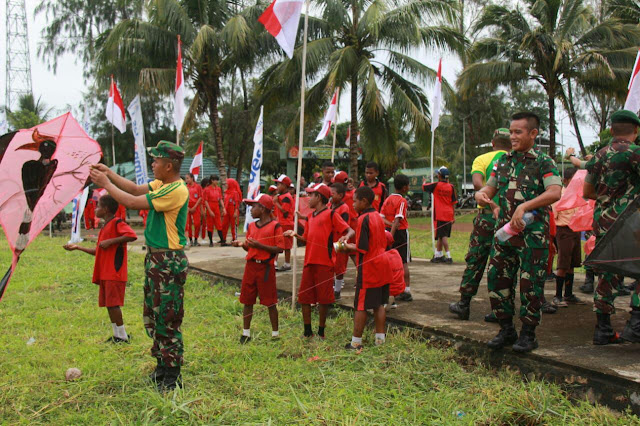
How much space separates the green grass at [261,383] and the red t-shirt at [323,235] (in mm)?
779

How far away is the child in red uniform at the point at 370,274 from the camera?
460cm

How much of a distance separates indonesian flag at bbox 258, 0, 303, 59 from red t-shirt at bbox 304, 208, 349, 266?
2.00 m

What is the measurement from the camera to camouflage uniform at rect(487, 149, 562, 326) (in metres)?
3.80

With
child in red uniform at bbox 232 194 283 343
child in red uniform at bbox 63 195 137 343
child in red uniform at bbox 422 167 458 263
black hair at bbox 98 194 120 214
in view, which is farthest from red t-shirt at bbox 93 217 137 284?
child in red uniform at bbox 422 167 458 263

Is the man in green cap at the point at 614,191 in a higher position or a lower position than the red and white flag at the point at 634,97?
lower

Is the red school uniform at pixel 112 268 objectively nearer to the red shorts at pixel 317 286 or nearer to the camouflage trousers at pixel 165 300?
the camouflage trousers at pixel 165 300

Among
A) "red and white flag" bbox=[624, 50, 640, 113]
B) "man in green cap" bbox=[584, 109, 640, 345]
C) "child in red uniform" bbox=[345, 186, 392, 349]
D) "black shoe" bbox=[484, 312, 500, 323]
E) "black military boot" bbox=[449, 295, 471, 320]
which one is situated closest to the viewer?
"man in green cap" bbox=[584, 109, 640, 345]

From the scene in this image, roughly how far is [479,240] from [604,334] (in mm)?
1273

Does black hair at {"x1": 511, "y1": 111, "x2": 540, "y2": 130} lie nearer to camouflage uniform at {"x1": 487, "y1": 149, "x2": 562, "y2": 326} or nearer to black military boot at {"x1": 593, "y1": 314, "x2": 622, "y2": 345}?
camouflage uniform at {"x1": 487, "y1": 149, "x2": 562, "y2": 326}

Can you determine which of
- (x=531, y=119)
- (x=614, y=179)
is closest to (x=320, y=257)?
(x=531, y=119)

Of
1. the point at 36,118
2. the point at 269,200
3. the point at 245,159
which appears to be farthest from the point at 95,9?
the point at 269,200

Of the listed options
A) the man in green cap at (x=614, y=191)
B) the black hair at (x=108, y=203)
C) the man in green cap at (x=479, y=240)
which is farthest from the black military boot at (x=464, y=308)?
the black hair at (x=108, y=203)

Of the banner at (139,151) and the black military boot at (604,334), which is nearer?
the black military boot at (604,334)

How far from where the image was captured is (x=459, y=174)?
131ft
